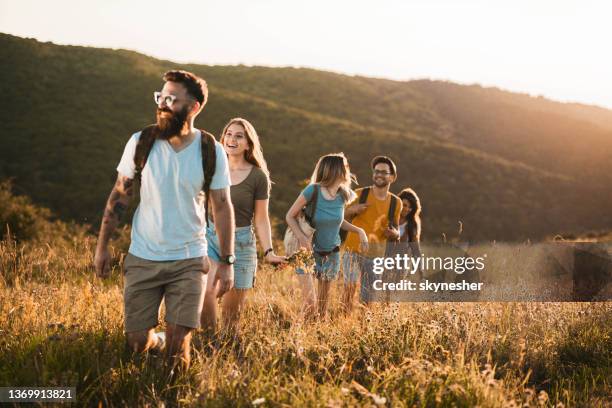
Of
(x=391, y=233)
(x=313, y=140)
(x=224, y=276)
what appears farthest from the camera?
(x=313, y=140)

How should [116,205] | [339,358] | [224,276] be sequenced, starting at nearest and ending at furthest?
[116,205], [224,276], [339,358]

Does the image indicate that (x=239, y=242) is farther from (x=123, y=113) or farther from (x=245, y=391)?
(x=123, y=113)

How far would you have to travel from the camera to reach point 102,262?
10.9 feet

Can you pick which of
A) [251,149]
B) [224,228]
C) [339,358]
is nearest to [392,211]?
[251,149]

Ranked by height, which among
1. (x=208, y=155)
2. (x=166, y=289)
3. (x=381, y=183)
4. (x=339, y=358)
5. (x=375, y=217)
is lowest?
(x=339, y=358)

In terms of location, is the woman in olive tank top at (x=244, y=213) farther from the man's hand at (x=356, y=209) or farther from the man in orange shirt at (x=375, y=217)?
the man's hand at (x=356, y=209)

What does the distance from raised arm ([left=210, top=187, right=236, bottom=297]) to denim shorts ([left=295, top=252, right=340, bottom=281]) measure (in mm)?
1912

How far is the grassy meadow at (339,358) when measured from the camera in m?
3.13

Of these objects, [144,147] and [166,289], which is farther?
[166,289]

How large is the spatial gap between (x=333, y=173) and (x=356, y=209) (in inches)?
33.6

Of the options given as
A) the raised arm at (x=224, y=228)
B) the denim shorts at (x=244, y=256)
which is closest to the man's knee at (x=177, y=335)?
the raised arm at (x=224, y=228)

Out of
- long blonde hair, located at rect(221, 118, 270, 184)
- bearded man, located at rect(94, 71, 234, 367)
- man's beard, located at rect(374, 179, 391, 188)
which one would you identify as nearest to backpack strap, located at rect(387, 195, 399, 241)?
man's beard, located at rect(374, 179, 391, 188)

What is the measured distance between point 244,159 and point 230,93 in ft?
140

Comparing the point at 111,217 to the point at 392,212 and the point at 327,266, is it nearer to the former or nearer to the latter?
the point at 327,266
